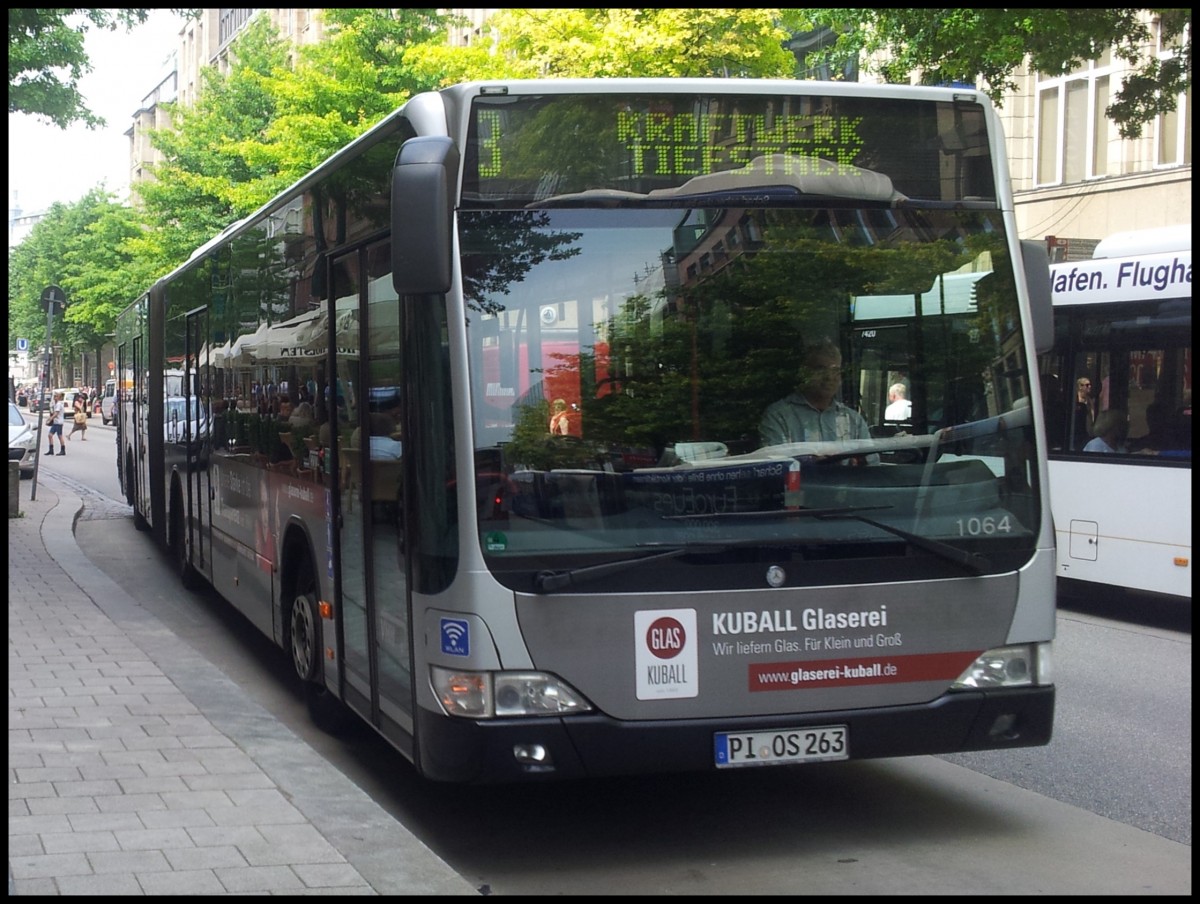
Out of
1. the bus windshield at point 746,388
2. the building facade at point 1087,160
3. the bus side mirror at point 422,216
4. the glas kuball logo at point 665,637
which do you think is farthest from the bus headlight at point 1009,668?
the building facade at point 1087,160

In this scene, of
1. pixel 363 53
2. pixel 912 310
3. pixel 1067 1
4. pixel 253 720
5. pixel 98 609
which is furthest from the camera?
pixel 363 53

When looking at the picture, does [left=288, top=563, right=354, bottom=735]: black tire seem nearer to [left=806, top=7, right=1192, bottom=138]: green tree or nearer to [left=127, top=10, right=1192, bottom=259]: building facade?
[left=806, top=7, right=1192, bottom=138]: green tree

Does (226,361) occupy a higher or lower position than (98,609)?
higher

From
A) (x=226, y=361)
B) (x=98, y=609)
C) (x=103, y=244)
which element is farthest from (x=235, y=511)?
(x=103, y=244)

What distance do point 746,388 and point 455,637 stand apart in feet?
4.37

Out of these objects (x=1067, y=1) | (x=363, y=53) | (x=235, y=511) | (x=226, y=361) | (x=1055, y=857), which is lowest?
(x=1055, y=857)

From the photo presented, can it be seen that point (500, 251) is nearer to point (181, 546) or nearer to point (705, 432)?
point (705, 432)

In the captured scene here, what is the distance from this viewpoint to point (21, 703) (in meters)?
7.72

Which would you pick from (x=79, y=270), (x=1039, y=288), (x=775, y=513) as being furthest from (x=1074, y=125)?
(x=79, y=270)

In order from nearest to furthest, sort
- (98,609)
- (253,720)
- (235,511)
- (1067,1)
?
(253,720)
(235,511)
(98,609)
(1067,1)

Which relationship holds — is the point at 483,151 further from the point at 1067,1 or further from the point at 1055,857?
the point at 1067,1

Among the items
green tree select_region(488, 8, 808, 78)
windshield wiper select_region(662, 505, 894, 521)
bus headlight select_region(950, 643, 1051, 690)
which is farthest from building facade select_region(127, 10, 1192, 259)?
windshield wiper select_region(662, 505, 894, 521)

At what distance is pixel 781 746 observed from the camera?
557 centimetres

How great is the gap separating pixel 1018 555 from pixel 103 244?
68.5m
